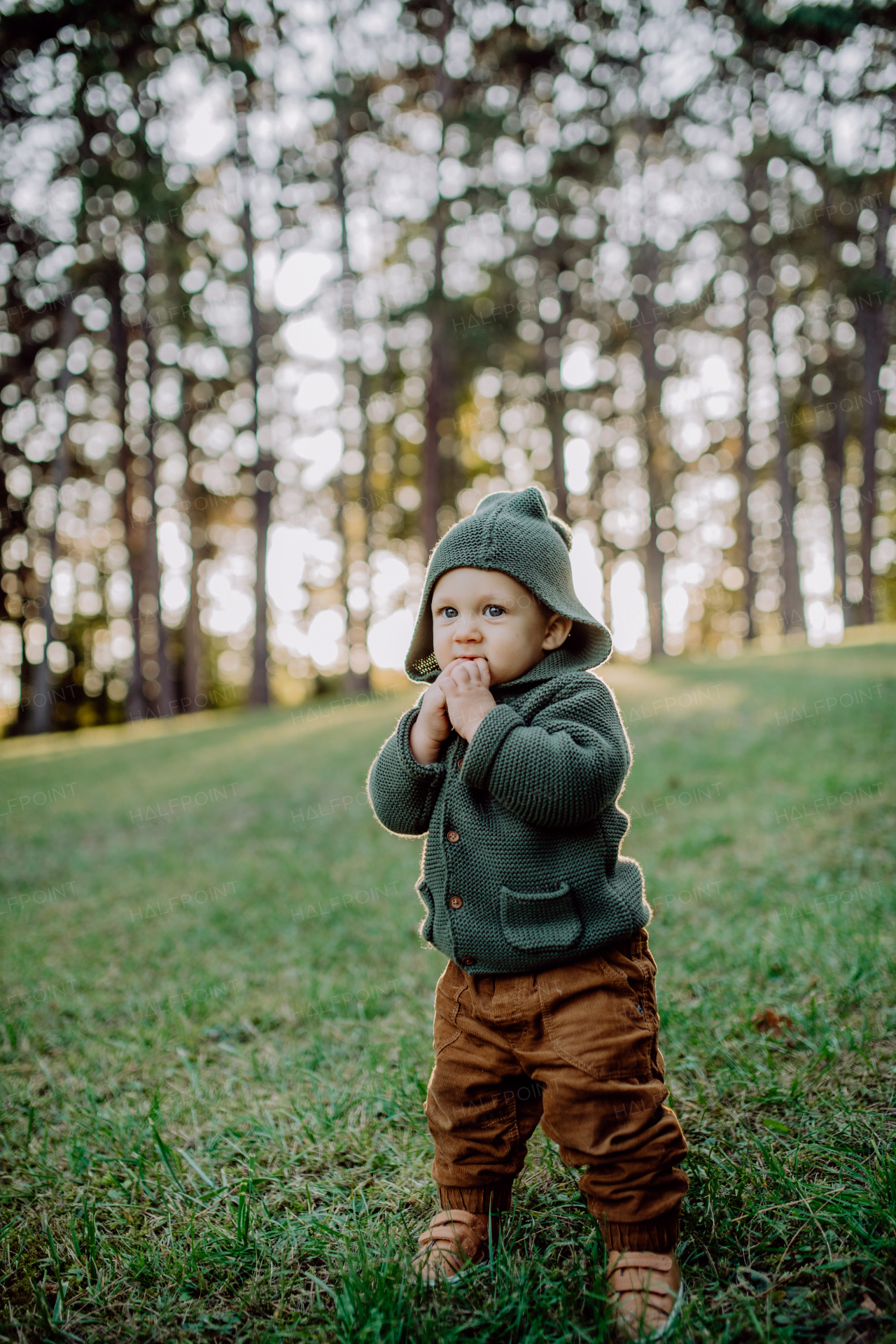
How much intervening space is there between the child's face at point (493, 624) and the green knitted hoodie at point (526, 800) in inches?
1.1

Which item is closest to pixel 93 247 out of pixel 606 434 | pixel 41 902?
pixel 606 434

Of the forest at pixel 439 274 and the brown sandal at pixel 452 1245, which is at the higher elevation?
the forest at pixel 439 274

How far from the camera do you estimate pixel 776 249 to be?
17.0 metres

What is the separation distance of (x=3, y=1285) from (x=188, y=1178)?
41 cm

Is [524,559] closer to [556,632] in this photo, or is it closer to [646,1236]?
[556,632]

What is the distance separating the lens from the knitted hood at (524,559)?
5.75ft

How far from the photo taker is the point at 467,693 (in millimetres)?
1698

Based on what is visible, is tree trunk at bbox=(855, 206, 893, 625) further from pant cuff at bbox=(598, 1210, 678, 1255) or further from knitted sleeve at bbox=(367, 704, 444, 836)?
pant cuff at bbox=(598, 1210, 678, 1255)

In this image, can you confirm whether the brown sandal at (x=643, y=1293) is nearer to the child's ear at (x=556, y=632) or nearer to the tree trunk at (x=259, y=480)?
the child's ear at (x=556, y=632)

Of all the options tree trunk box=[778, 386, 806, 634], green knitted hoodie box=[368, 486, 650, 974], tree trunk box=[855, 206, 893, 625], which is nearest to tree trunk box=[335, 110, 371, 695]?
tree trunk box=[778, 386, 806, 634]

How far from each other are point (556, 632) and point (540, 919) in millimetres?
625

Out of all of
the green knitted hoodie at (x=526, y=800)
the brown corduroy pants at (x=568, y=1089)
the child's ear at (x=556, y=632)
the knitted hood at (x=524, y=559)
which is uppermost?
the knitted hood at (x=524, y=559)

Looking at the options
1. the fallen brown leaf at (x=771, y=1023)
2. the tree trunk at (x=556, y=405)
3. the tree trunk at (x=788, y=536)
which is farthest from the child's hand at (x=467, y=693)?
the tree trunk at (x=788, y=536)

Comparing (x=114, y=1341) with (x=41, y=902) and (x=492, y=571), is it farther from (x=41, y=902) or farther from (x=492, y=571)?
(x=41, y=902)
